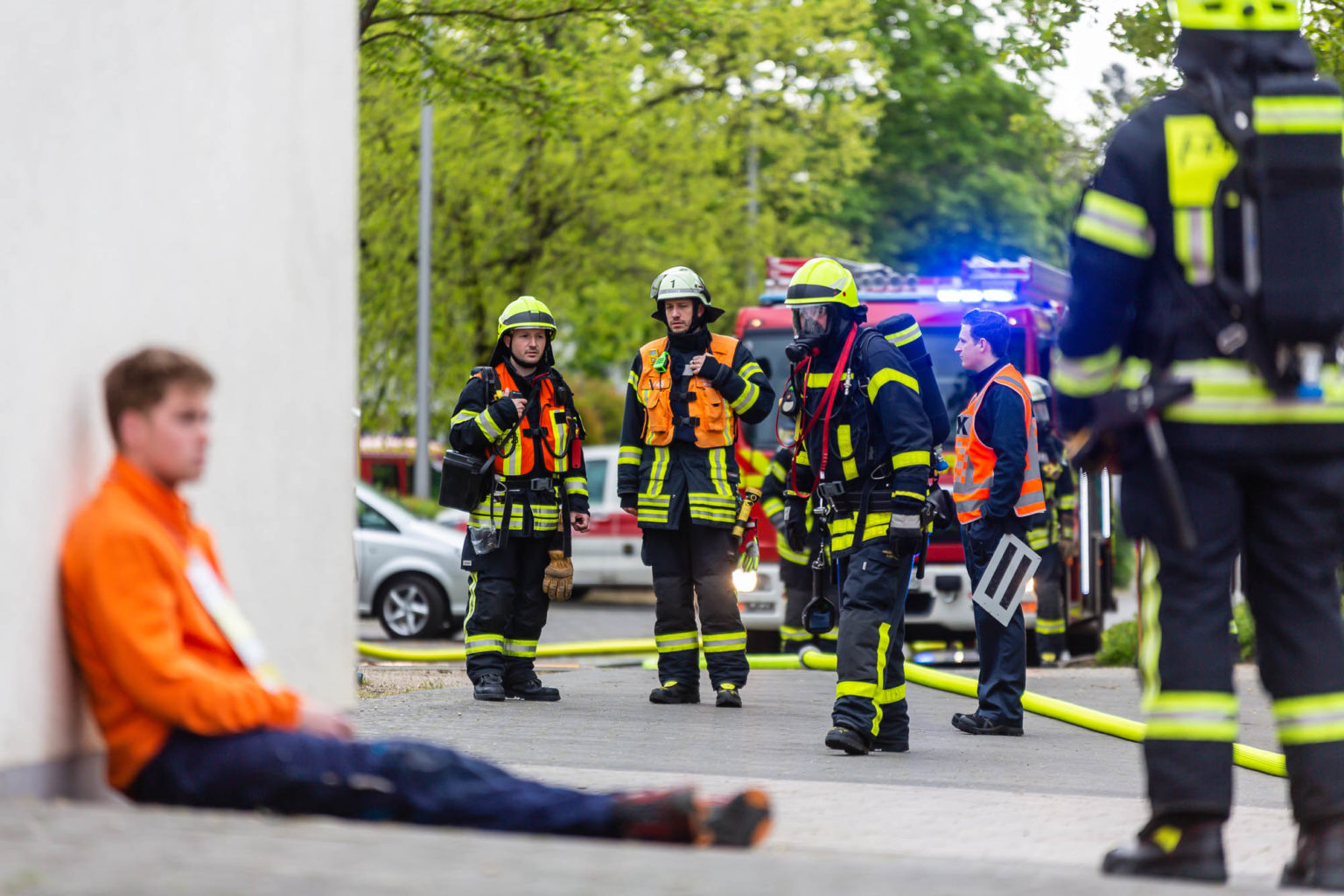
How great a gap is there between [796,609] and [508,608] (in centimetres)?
349

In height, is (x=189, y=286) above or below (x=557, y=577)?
above

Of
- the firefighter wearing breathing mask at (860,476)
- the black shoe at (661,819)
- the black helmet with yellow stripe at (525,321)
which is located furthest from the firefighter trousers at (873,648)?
the black shoe at (661,819)

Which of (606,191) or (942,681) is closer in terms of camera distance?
(942,681)

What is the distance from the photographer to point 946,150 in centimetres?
3406

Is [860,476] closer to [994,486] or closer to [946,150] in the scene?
[994,486]

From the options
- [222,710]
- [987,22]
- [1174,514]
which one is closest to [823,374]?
[1174,514]

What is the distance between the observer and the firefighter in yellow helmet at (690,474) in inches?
375

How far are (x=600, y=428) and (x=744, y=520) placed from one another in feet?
108

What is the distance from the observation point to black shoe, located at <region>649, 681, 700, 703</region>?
9555 mm

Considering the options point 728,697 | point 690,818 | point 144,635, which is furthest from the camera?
point 728,697

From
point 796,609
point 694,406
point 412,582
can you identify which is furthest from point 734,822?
point 412,582

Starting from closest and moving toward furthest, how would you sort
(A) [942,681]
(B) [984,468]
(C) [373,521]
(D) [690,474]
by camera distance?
(B) [984,468] < (D) [690,474] < (A) [942,681] < (C) [373,521]

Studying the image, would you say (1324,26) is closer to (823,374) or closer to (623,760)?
(823,374)

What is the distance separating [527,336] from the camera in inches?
383
